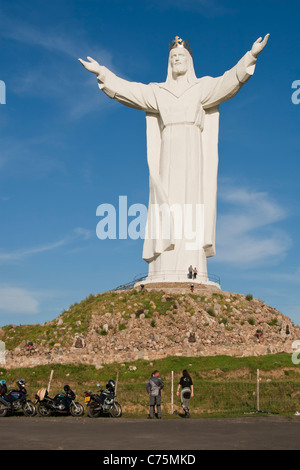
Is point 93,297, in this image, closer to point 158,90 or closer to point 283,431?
point 158,90

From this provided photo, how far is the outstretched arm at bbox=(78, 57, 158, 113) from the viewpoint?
35.9 meters

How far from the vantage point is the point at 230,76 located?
116 ft

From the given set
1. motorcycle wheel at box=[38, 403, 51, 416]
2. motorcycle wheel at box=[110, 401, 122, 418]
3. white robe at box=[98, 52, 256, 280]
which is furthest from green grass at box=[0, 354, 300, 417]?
white robe at box=[98, 52, 256, 280]

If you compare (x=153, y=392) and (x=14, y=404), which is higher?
(x=153, y=392)

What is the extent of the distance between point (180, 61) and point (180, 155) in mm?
6074

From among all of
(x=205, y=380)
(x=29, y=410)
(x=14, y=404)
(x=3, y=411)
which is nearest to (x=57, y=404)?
(x=29, y=410)

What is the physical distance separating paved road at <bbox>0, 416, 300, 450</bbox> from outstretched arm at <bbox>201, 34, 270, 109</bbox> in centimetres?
2429

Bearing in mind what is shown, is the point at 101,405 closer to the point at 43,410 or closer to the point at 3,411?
the point at 43,410

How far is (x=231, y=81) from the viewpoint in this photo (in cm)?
3534

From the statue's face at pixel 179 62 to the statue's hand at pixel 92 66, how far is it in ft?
16.3

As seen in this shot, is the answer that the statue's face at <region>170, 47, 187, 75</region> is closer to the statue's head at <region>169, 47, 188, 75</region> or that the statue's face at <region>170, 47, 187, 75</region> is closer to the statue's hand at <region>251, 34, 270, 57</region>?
the statue's head at <region>169, 47, 188, 75</region>

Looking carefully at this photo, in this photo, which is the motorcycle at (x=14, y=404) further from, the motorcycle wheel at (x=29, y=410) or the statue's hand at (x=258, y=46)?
the statue's hand at (x=258, y=46)

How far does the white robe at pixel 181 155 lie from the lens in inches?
1400
